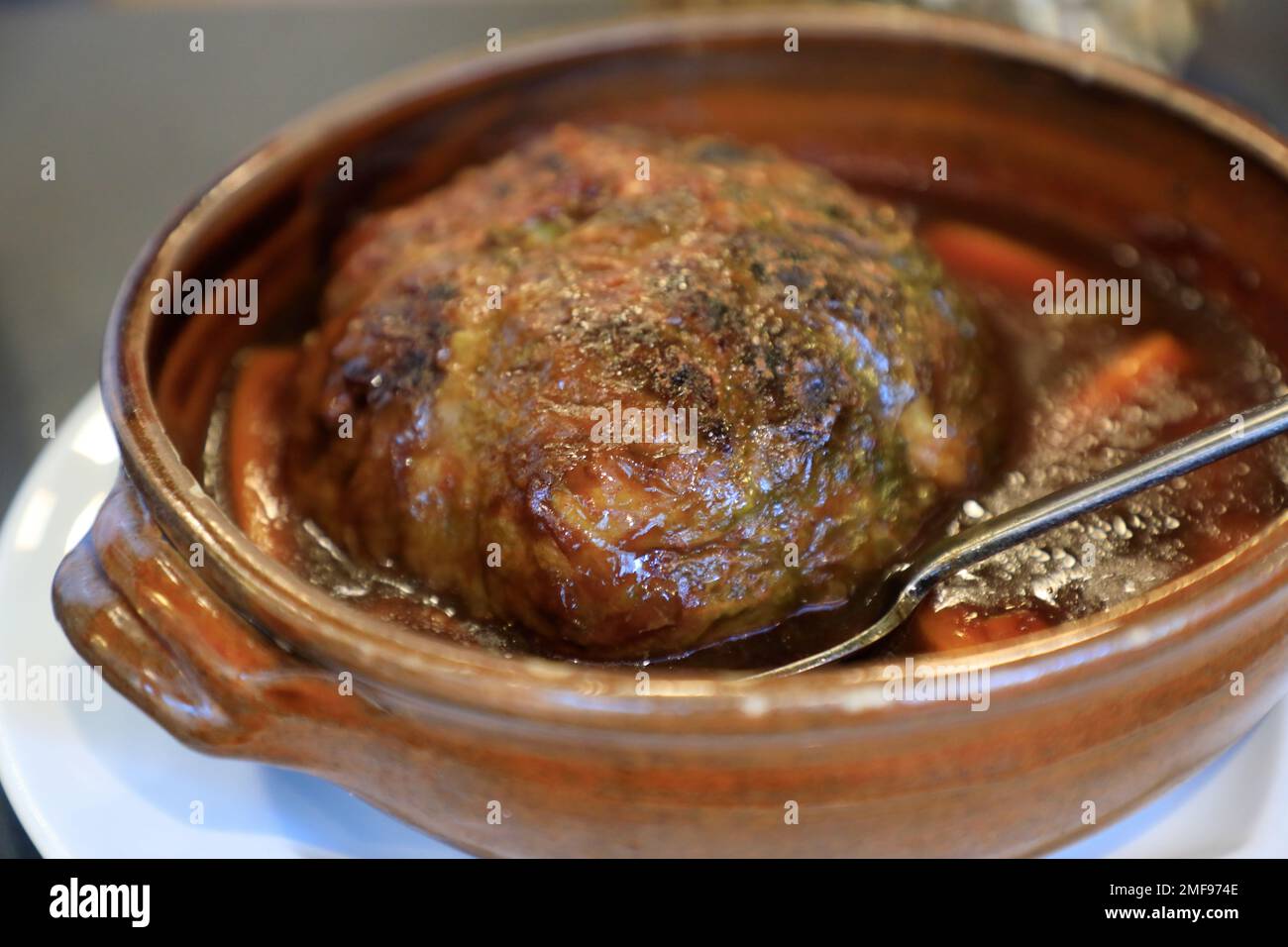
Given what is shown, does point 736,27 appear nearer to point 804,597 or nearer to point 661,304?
point 661,304

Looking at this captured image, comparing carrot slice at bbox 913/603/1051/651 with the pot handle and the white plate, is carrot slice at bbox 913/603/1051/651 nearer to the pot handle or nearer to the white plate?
the white plate

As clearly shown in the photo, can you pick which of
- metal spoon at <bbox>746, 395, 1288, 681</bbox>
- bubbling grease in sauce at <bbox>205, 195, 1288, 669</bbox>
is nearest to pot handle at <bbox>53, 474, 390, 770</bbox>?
bubbling grease in sauce at <bbox>205, 195, 1288, 669</bbox>

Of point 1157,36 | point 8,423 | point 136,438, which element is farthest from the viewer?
point 1157,36

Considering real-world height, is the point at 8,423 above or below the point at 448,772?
above

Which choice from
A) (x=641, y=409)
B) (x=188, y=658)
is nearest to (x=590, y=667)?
(x=641, y=409)

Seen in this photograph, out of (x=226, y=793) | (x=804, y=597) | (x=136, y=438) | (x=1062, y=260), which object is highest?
(x=1062, y=260)
